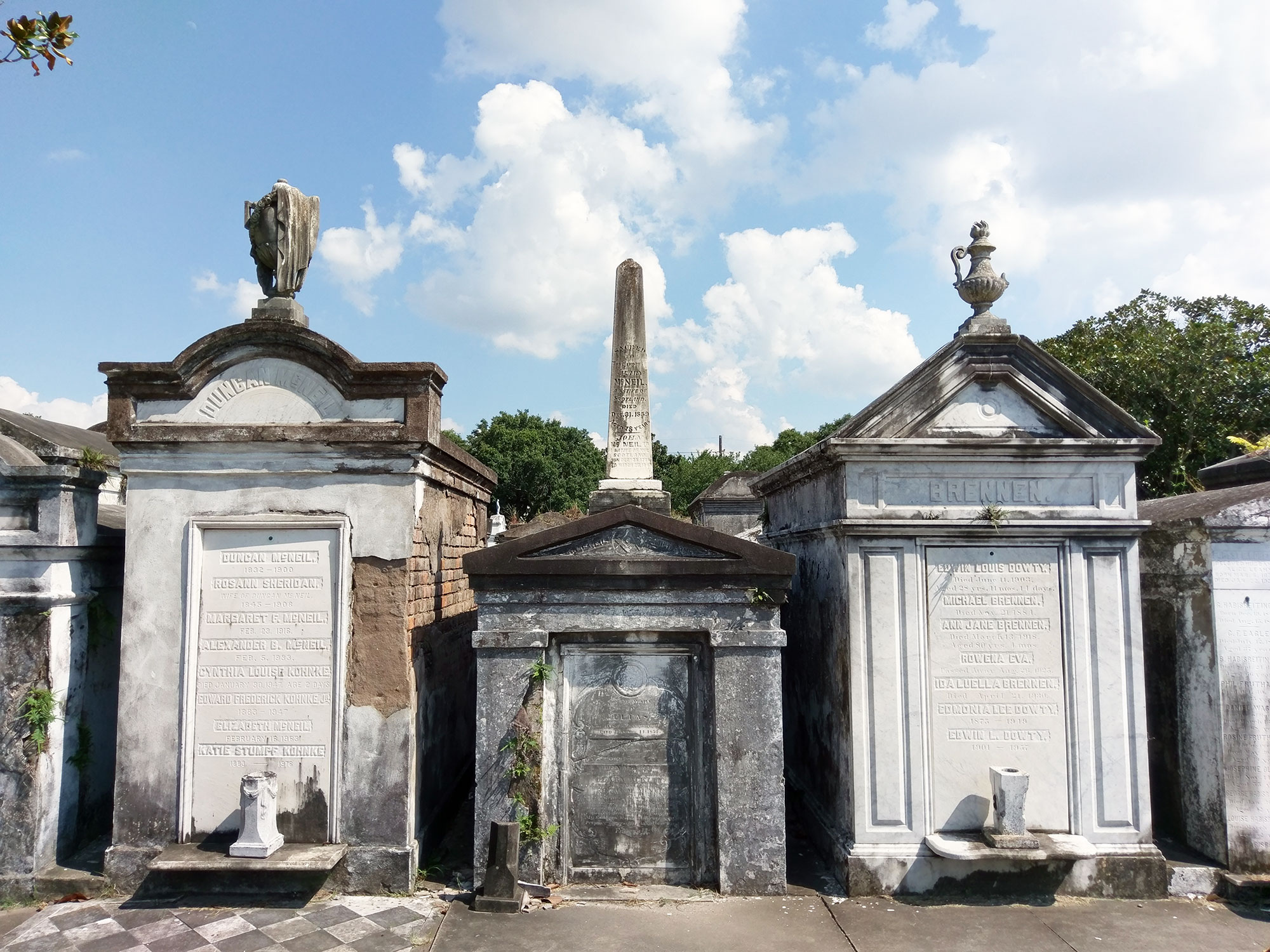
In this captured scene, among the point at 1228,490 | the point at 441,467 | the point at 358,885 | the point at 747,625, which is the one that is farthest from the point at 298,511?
the point at 1228,490

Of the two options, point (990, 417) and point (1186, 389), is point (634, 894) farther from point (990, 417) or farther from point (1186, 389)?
point (1186, 389)

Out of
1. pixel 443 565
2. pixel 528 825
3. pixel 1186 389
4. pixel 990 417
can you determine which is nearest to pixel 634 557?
pixel 528 825

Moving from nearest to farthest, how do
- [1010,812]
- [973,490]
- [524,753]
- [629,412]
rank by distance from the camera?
[1010,812] < [524,753] < [973,490] < [629,412]

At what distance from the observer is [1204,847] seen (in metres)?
5.81

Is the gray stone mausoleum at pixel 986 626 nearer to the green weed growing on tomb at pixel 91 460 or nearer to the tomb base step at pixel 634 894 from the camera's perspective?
the tomb base step at pixel 634 894

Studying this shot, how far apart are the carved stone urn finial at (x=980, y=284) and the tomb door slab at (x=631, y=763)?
3.48 meters

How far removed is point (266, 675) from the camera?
19.1 feet

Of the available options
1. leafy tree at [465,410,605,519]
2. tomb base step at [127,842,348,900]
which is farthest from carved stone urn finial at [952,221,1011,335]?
leafy tree at [465,410,605,519]

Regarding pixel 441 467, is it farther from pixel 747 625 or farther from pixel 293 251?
pixel 747 625

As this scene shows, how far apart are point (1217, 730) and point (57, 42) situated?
26.0 feet

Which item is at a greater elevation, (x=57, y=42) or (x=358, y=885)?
(x=57, y=42)

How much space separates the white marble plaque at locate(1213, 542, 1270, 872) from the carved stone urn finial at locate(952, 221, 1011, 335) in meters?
2.38

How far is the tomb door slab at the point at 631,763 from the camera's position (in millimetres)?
5621

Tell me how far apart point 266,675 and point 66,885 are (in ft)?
6.57
